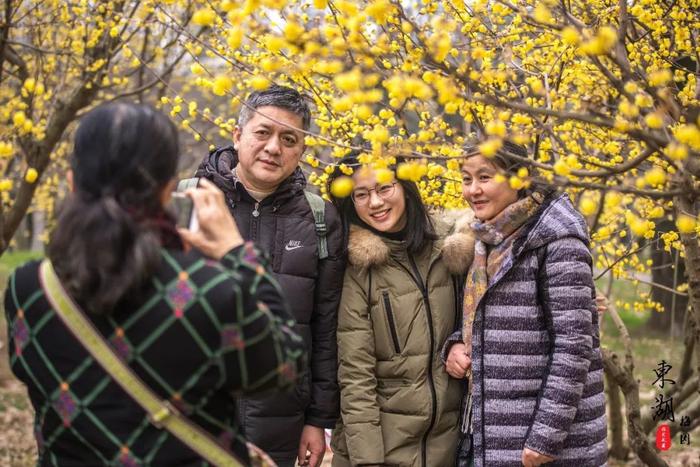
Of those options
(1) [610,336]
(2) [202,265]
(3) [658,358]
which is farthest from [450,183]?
(1) [610,336]

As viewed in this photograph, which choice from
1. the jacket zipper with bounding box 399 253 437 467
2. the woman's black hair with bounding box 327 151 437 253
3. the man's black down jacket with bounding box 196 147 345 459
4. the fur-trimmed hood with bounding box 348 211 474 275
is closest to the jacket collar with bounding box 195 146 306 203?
the man's black down jacket with bounding box 196 147 345 459

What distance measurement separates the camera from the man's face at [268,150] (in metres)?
3.14

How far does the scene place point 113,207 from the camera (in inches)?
65.1

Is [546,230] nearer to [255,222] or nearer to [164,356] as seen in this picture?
[255,222]

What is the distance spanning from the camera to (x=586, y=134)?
14.8 feet

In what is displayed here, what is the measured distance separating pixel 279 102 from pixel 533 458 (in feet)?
5.83

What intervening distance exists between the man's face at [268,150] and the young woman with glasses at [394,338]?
271mm

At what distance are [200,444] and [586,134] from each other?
11.3 feet

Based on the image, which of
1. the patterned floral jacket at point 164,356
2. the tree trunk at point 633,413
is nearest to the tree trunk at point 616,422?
the tree trunk at point 633,413

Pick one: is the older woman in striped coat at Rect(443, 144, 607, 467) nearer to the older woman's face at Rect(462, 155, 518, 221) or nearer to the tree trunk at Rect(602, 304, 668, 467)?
the older woman's face at Rect(462, 155, 518, 221)

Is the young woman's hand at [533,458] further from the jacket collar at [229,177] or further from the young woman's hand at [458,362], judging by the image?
the jacket collar at [229,177]

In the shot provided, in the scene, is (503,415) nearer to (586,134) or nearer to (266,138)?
(266,138)

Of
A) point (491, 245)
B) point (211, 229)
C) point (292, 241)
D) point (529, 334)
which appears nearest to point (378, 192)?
point (292, 241)

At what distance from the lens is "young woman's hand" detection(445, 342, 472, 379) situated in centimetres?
301
